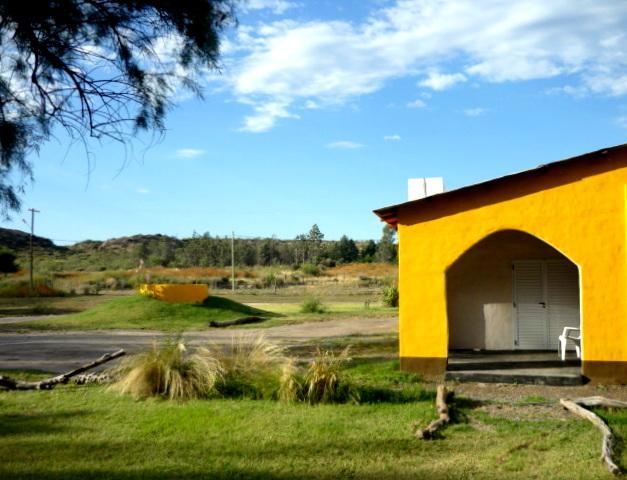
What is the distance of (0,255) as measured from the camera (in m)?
58.2

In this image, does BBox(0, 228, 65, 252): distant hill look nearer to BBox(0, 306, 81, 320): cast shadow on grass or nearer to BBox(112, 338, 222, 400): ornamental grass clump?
BBox(0, 306, 81, 320): cast shadow on grass

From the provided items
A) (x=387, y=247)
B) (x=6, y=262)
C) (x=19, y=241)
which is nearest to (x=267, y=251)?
(x=387, y=247)

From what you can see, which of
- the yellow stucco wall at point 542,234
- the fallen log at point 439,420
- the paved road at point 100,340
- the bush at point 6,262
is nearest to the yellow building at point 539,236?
the yellow stucco wall at point 542,234

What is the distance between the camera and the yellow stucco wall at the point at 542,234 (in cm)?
1060

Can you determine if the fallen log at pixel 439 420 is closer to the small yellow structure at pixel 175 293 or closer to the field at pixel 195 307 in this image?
the field at pixel 195 307

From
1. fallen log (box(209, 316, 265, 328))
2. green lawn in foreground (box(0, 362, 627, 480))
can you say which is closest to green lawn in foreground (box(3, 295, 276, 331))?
fallen log (box(209, 316, 265, 328))

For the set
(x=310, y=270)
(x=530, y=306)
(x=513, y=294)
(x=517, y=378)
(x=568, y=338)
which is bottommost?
(x=517, y=378)

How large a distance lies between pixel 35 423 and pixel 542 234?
316 inches

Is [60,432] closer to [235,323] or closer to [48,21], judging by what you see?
[48,21]

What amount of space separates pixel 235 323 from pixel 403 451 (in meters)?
18.5

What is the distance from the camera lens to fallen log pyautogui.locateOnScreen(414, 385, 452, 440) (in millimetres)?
7305

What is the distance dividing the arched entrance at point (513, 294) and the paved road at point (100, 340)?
4714mm

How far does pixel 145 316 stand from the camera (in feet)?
84.5

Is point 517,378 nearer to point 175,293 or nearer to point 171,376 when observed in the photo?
point 171,376
